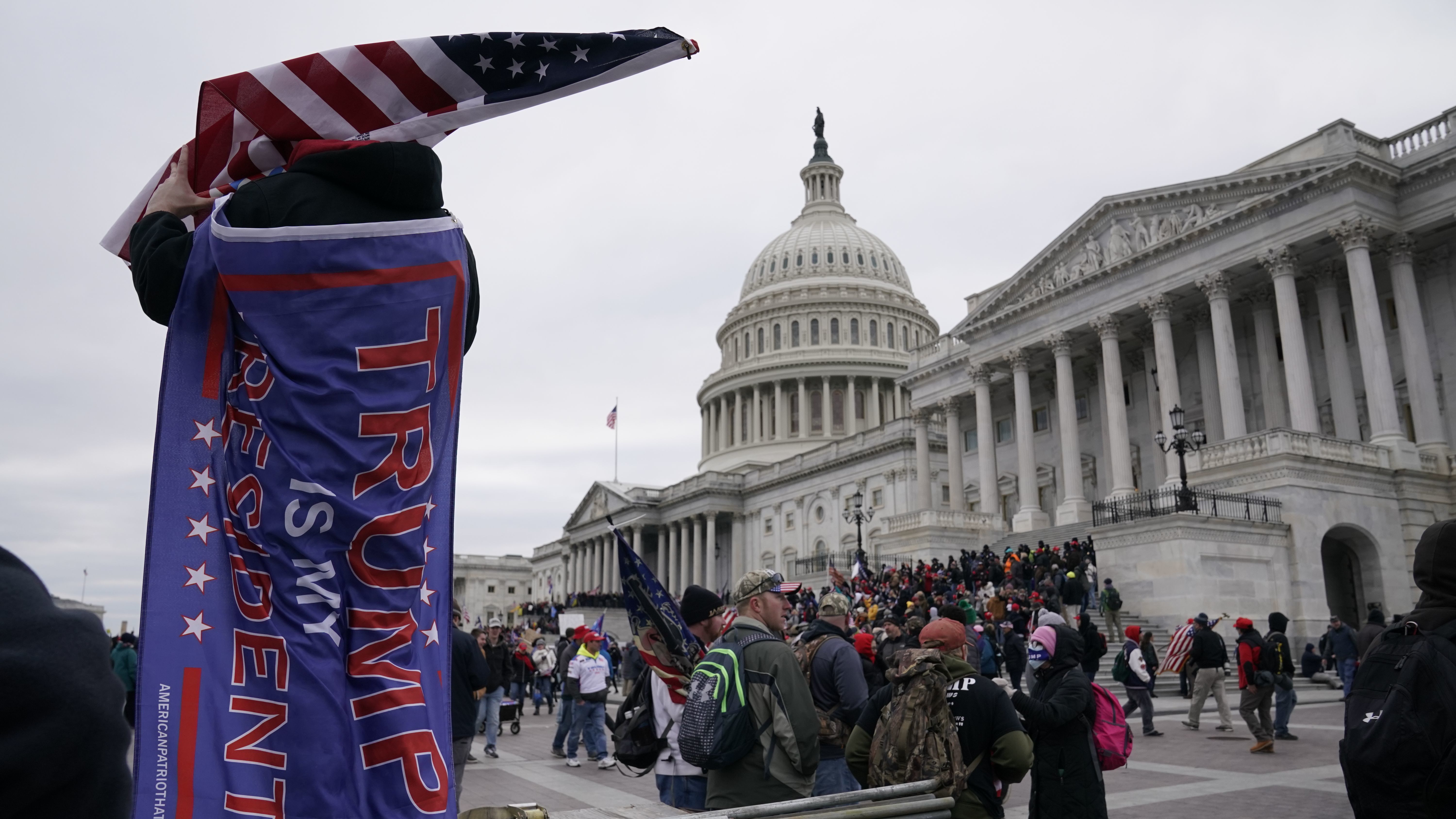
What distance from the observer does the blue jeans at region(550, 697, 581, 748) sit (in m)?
16.1

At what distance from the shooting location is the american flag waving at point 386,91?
3246 mm

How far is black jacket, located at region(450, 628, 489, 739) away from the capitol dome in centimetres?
7451

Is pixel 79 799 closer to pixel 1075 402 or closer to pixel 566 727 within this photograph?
pixel 566 727

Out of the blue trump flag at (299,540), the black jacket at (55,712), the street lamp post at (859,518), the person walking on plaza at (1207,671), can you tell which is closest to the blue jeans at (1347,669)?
the person walking on plaza at (1207,671)

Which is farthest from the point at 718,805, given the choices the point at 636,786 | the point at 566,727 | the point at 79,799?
the point at 566,727

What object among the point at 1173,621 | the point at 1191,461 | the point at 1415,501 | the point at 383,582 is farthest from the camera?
the point at 1191,461

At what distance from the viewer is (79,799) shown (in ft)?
4.51

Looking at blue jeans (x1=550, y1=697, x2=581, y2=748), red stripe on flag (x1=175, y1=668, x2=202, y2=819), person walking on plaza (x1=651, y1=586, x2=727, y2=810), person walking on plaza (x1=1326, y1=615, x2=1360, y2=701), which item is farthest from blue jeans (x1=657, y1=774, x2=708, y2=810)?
person walking on plaza (x1=1326, y1=615, x2=1360, y2=701)

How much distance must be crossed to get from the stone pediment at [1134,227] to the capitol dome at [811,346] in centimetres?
4130

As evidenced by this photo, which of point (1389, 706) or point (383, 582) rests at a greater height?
point (383, 582)

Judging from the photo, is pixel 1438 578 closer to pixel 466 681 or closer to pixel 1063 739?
pixel 1063 739

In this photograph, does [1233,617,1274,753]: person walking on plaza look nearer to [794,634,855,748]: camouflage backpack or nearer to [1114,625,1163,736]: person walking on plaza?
[1114,625,1163,736]: person walking on plaza

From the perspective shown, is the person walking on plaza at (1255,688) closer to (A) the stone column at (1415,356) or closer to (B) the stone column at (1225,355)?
(B) the stone column at (1225,355)

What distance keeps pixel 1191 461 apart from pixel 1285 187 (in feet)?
33.1
